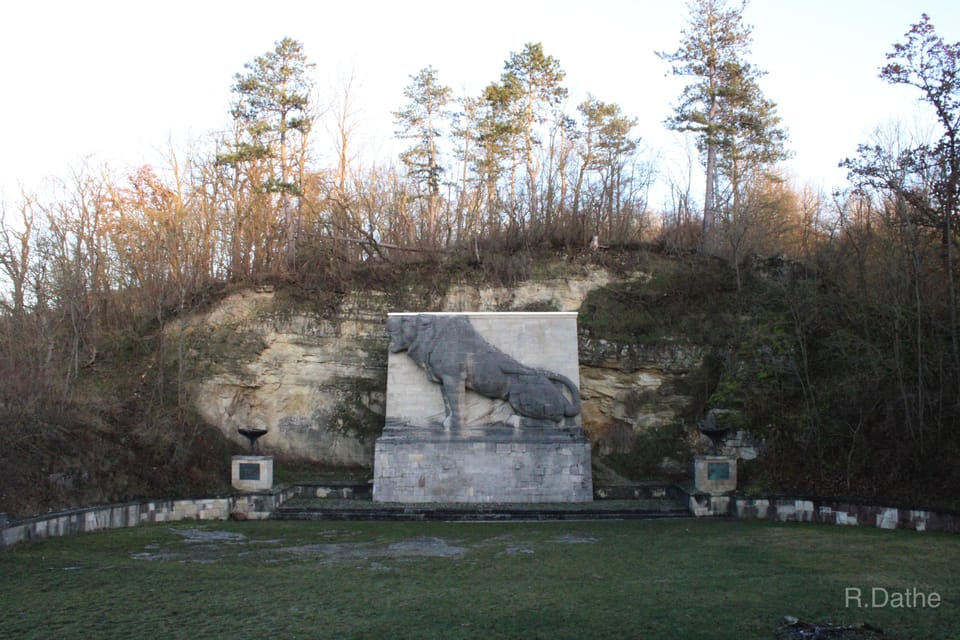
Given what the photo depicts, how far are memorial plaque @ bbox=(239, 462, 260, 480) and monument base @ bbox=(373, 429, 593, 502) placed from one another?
Result: 6.76 feet

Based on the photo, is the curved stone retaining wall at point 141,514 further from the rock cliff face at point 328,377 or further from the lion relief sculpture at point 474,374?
the lion relief sculpture at point 474,374

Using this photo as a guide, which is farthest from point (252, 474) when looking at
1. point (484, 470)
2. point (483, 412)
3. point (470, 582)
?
point (470, 582)

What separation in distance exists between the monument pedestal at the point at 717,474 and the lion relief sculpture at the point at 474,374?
7.67ft

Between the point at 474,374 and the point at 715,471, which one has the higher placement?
the point at 474,374

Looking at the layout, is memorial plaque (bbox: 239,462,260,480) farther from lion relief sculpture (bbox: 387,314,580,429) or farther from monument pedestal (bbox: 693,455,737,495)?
monument pedestal (bbox: 693,455,737,495)

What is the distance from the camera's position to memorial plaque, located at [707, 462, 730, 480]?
1318 centimetres

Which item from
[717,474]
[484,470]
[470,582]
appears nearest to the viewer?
[470,582]

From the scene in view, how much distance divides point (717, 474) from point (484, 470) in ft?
13.0

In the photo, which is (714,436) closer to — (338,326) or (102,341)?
(338,326)

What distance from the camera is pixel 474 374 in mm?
14055

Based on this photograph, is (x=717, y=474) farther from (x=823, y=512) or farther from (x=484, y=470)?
(x=484, y=470)

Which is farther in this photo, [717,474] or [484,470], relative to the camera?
[484,470]

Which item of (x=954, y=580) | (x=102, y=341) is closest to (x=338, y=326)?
(x=102, y=341)

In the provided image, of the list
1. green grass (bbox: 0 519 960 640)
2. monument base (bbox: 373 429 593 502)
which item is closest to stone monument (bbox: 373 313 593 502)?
monument base (bbox: 373 429 593 502)
